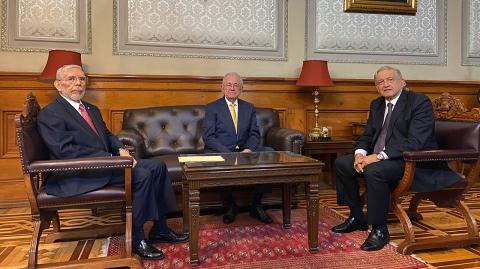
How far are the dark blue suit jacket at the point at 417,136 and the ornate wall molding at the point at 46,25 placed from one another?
9.92 ft

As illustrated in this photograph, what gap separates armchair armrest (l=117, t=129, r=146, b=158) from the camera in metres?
3.33

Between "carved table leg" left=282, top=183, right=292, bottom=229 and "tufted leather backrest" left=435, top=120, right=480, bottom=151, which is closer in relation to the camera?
"tufted leather backrest" left=435, top=120, right=480, bottom=151

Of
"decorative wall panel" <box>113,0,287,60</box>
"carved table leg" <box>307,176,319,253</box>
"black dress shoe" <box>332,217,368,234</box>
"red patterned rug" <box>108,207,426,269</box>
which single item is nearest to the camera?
"red patterned rug" <box>108,207,426,269</box>

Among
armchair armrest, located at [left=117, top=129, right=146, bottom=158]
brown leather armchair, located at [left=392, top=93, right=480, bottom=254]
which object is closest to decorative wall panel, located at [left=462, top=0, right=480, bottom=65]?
brown leather armchair, located at [left=392, top=93, right=480, bottom=254]

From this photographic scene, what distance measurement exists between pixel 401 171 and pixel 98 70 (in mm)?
3052

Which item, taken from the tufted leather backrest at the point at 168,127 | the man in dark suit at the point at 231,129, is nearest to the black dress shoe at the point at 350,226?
the man in dark suit at the point at 231,129

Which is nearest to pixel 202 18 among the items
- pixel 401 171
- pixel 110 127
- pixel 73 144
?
pixel 110 127

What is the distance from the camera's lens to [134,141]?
11.1 ft

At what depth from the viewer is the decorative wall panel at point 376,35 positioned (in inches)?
182

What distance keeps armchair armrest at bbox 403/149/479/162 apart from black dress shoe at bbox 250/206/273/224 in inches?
47.7

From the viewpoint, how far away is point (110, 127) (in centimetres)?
418

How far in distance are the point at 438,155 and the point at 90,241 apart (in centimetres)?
241

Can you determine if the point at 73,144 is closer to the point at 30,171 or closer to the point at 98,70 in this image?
the point at 30,171

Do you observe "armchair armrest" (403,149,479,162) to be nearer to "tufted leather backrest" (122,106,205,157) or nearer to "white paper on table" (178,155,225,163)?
"white paper on table" (178,155,225,163)
